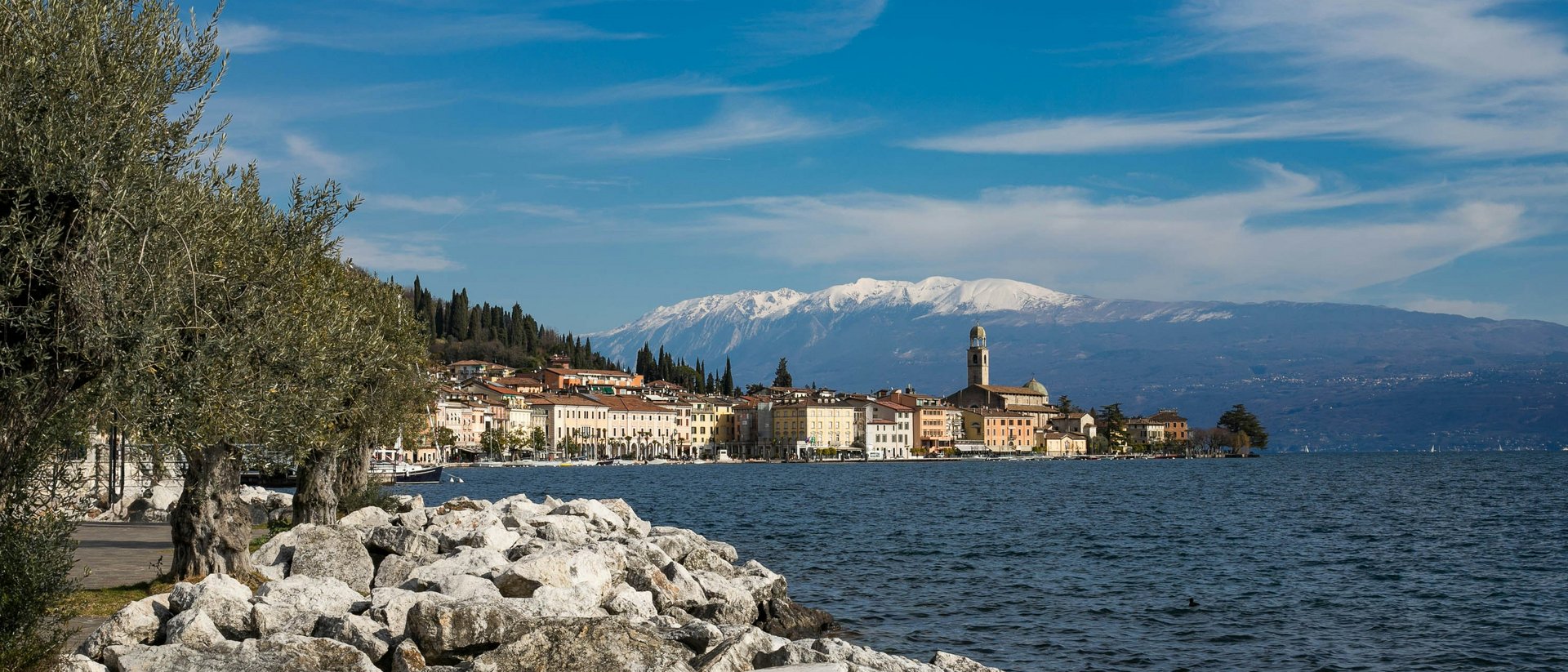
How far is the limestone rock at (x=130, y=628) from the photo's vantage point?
11.0 metres

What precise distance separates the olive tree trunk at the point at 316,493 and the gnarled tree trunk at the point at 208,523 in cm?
658

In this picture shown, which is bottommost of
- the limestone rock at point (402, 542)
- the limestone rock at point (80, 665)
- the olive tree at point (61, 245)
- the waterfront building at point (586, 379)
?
the limestone rock at point (80, 665)

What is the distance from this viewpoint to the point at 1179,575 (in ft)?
86.9

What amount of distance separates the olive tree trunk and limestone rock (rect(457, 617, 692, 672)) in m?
14.3

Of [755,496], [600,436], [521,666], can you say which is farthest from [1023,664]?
[600,436]

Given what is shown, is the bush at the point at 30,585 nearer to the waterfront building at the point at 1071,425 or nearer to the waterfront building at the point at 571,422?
the waterfront building at the point at 571,422

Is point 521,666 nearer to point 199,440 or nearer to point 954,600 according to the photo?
point 199,440

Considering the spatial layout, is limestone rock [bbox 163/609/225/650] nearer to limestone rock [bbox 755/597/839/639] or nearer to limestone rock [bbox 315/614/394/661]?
limestone rock [bbox 315/614/394/661]

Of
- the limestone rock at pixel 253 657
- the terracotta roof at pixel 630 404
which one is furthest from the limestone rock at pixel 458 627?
the terracotta roof at pixel 630 404

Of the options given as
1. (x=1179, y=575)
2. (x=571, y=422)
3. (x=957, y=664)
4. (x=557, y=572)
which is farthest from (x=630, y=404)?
(x=957, y=664)

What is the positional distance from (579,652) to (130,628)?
167 inches

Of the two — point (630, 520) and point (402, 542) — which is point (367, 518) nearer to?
point (402, 542)

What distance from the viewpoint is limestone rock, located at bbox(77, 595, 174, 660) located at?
11.0 metres

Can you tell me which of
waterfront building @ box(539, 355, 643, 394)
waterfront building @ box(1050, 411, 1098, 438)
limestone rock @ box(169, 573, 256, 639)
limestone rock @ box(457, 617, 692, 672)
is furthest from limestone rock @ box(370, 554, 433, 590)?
waterfront building @ box(1050, 411, 1098, 438)
